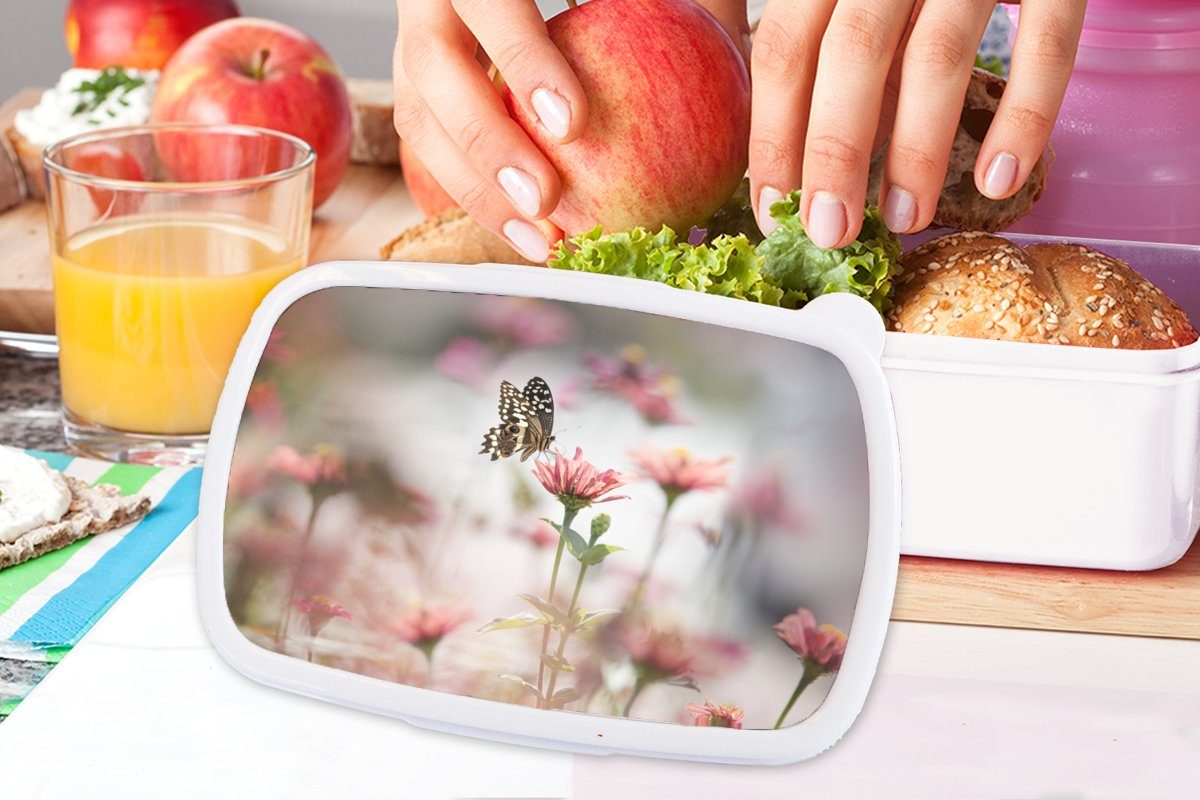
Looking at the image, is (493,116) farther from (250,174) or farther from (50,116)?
(50,116)

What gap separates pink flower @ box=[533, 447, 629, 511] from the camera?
0.50 meters

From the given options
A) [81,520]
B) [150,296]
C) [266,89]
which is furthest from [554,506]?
[266,89]

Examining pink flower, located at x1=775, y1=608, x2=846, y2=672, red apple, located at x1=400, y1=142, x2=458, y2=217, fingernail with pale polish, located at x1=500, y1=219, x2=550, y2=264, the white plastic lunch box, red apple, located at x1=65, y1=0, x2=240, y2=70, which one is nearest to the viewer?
pink flower, located at x1=775, y1=608, x2=846, y2=672

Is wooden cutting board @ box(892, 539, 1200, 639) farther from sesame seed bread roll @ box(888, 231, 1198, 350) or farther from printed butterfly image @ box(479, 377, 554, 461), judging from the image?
printed butterfly image @ box(479, 377, 554, 461)

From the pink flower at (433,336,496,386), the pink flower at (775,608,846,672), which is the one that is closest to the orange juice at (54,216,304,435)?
the pink flower at (433,336,496,386)

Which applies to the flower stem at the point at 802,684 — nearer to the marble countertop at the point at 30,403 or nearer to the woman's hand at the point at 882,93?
the woman's hand at the point at 882,93

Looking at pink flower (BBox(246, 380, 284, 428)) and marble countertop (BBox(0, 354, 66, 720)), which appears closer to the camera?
pink flower (BBox(246, 380, 284, 428))

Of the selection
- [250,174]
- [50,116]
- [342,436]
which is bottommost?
[50,116]

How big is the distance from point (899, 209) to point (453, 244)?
403mm

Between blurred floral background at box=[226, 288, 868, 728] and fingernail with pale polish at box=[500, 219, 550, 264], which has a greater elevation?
blurred floral background at box=[226, 288, 868, 728]

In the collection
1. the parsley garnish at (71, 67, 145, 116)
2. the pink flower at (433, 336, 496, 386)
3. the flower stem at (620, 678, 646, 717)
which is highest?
the pink flower at (433, 336, 496, 386)

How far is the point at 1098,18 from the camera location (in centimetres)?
80

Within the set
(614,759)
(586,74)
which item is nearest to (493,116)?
(586,74)

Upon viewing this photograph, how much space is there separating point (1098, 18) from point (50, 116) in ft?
3.17
